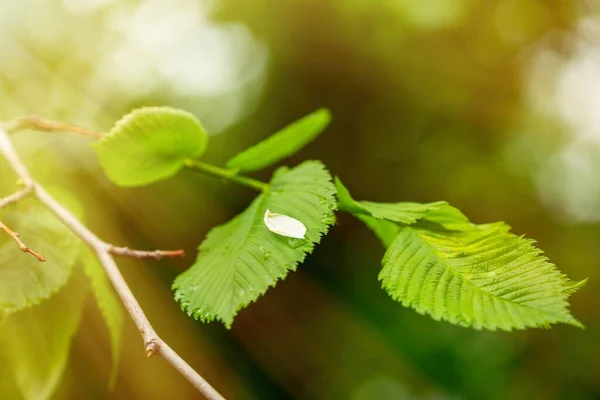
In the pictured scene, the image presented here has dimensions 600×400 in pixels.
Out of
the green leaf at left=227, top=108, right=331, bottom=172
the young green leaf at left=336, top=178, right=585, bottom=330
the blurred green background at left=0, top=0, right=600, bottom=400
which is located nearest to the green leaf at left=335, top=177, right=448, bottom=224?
the young green leaf at left=336, top=178, right=585, bottom=330

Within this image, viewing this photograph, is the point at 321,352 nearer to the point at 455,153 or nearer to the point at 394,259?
the point at 455,153

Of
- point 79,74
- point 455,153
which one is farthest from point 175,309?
point 455,153

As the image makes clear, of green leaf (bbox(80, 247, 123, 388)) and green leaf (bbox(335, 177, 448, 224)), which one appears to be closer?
green leaf (bbox(335, 177, 448, 224))

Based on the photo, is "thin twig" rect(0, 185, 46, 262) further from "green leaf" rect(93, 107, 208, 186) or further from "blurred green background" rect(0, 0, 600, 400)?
"blurred green background" rect(0, 0, 600, 400)

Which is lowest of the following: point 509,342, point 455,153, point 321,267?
point 321,267

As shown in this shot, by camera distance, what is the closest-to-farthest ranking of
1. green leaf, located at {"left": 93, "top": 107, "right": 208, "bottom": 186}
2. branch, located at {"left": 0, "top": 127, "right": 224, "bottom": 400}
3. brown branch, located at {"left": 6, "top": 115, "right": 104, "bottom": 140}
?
1. branch, located at {"left": 0, "top": 127, "right": 224, "bottom": 400}
2. green leaf, located at {"left": 93, "top": 107, "right": 208, "bottom": 186}
3. brown branch, located at {"left": 6, "top": 115, "right": 104, "bottom": 140}

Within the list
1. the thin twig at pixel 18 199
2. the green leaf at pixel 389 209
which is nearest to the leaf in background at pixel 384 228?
the green leaf at pixel 389 209
